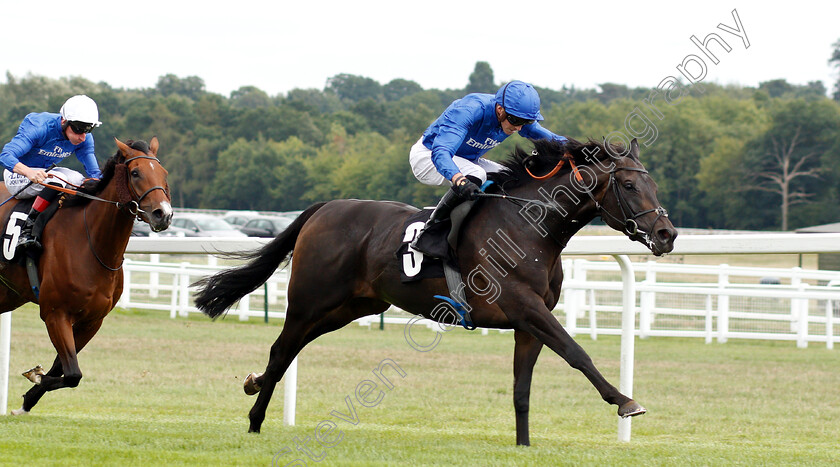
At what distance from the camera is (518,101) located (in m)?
4.88

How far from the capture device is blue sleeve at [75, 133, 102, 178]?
233 inches

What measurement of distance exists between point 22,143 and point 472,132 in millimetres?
2790

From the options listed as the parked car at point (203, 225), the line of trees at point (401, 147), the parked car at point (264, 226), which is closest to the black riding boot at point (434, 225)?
the line of trees at point (401, 147)

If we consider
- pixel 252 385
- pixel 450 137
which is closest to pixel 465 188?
pixel 450 137

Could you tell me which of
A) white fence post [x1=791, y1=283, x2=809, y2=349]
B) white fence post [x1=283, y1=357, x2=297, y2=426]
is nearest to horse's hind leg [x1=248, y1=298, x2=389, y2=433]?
white fence post [x1=283, y1=357, x2=297, y2=426]

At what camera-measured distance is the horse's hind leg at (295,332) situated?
5.33 m

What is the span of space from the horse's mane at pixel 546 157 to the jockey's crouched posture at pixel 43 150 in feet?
8.53

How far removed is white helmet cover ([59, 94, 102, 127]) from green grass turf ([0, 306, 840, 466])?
1825 mm

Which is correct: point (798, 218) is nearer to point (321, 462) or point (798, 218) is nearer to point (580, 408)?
point (580, 408)

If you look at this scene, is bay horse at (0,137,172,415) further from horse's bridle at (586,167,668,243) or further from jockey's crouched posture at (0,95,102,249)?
horse's bridle at (586,167,668,243)

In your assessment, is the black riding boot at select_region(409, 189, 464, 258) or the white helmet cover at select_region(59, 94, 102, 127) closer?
the black riding boot at select_region(409, 189, 464, 258)

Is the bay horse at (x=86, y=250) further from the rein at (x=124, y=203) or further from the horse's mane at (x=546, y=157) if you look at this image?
the horse's mane at (x=546, y=157)

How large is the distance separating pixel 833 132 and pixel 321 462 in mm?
45448

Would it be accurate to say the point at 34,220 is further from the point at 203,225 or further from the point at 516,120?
the point at 203,225
